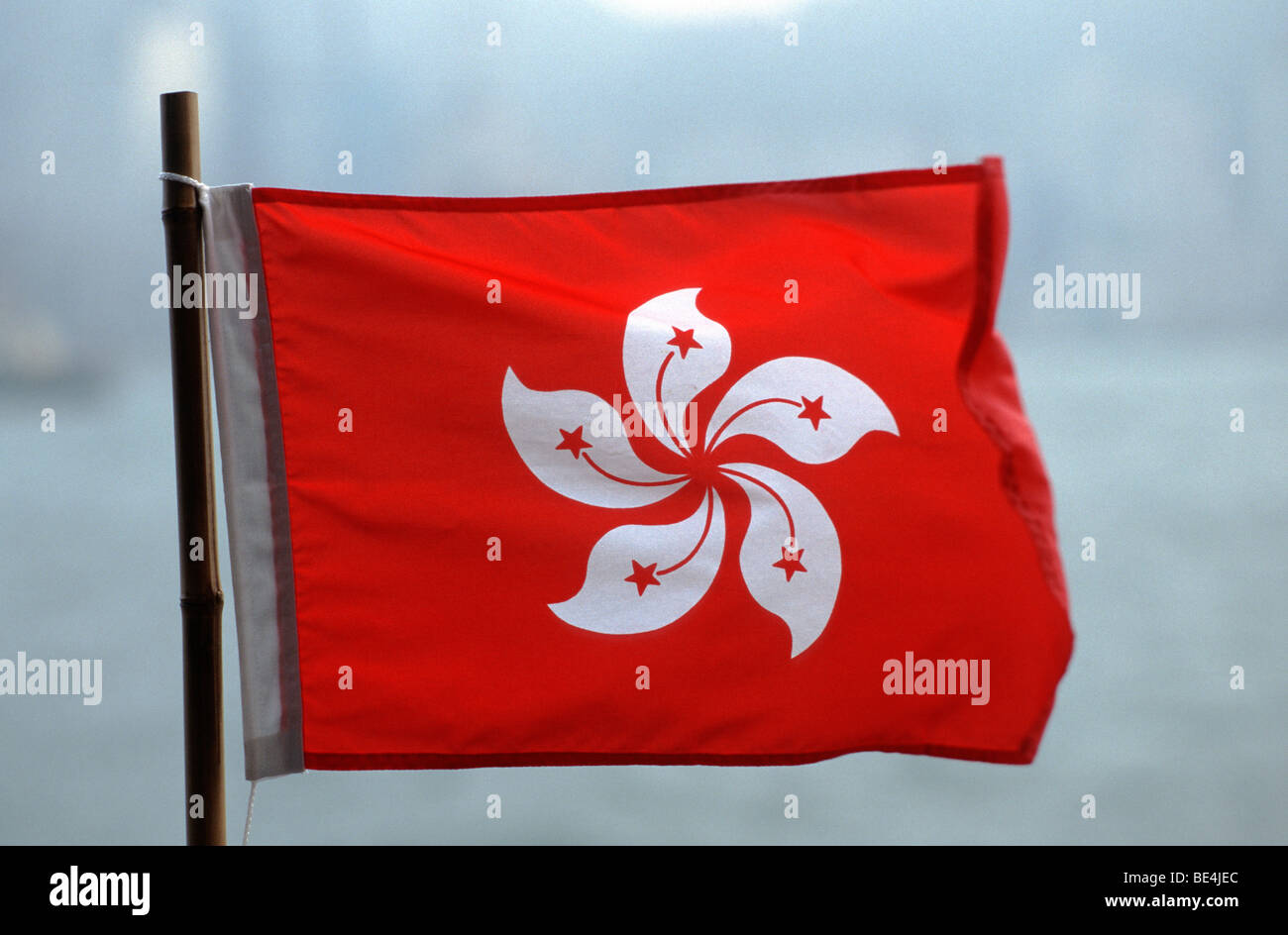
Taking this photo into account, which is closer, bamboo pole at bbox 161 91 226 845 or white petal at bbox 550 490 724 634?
bamboo pole at bbox 161 91 226 845

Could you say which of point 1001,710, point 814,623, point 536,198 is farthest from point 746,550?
point 536,198

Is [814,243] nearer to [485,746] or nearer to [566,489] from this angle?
[566,489]

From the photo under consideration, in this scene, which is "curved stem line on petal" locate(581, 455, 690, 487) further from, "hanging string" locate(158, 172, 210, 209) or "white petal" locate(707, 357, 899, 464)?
"hanging string" locate(158, 172, 210, 209)

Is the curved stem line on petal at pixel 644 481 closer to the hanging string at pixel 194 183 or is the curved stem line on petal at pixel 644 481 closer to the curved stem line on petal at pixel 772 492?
the curved stem line on petal at pixel 772 492

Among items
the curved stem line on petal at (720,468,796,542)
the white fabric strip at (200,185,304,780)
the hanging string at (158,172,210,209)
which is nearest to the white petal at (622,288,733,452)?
the curved stem line on petal at (720,468,796,542)

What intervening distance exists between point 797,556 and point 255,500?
939 mm

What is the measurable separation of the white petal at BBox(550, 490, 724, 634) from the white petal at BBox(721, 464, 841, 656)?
7 cm

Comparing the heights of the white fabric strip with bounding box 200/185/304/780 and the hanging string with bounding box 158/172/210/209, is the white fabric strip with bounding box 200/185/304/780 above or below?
below

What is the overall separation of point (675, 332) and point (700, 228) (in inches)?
7.3

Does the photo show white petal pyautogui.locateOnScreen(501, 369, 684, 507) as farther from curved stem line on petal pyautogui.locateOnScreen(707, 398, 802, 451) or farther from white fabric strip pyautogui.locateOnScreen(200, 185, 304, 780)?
white fabric strip pyautogui.locateOnScreen(200, 185, 304, 780)

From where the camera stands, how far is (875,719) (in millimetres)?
2002

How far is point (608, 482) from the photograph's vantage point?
2090mm

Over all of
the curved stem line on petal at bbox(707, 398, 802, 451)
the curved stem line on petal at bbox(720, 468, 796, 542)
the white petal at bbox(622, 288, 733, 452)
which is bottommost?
the curved stem line on petal at bbox(720, 468, 796, 542)

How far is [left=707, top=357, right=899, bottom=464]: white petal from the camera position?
2027mm
